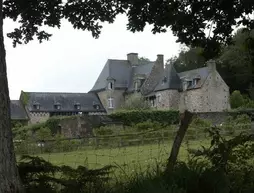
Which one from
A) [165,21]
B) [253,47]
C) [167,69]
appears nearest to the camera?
[253,47]

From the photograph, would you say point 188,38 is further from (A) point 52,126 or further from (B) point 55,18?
(A) point 52,126

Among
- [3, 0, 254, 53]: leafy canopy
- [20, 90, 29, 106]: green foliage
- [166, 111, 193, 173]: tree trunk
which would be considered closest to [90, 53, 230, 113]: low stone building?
[20, 90, 29, 106]: green foliage

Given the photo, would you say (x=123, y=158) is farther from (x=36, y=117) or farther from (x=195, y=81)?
(x=36, y=117)

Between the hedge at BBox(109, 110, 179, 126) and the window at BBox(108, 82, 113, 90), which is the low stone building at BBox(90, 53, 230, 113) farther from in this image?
the hedge at BBox(109, 110, 179, 126)

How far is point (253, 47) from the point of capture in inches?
267

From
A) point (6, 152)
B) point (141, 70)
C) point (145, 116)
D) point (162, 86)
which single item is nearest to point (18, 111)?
point (141, 70)

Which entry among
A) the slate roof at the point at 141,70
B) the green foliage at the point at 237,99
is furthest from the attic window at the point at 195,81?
the slate roof at the point at 141,70

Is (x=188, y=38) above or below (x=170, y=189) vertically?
above

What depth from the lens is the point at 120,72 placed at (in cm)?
6956

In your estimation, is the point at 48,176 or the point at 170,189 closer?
the point at 170,189

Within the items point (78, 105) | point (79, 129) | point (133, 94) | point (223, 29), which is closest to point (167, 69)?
point (133, 94)

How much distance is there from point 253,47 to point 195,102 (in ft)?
177

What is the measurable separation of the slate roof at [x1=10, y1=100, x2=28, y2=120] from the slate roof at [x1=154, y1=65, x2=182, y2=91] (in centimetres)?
1947

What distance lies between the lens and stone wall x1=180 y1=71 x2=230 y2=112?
195 ft
